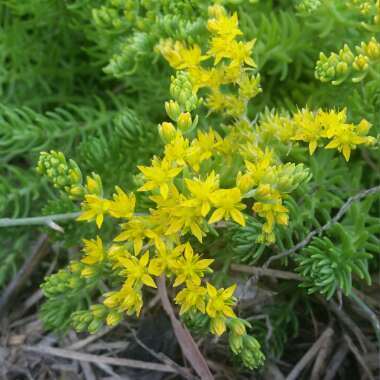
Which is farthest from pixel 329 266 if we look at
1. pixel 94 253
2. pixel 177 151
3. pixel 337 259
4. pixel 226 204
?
pixel 94 253

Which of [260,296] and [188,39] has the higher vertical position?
[188,39]

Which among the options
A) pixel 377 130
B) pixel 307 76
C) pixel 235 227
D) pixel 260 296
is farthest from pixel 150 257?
pixel 307 76

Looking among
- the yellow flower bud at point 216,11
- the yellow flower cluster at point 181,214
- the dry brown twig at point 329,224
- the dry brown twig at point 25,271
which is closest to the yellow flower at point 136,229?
the yellow flower cluster at point 181,214

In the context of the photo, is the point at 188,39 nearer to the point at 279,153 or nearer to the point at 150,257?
the point at 279,153

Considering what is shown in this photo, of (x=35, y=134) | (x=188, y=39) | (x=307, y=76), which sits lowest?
(x=35, y=134)

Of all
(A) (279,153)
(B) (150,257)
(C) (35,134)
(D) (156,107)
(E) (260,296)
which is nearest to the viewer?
(B) (150,257)

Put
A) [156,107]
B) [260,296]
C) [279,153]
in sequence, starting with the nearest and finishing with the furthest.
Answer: [279,153] < [260,296] < [156,107]

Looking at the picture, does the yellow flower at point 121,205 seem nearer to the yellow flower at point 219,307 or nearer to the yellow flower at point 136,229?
the yellow flower at point 136,229
